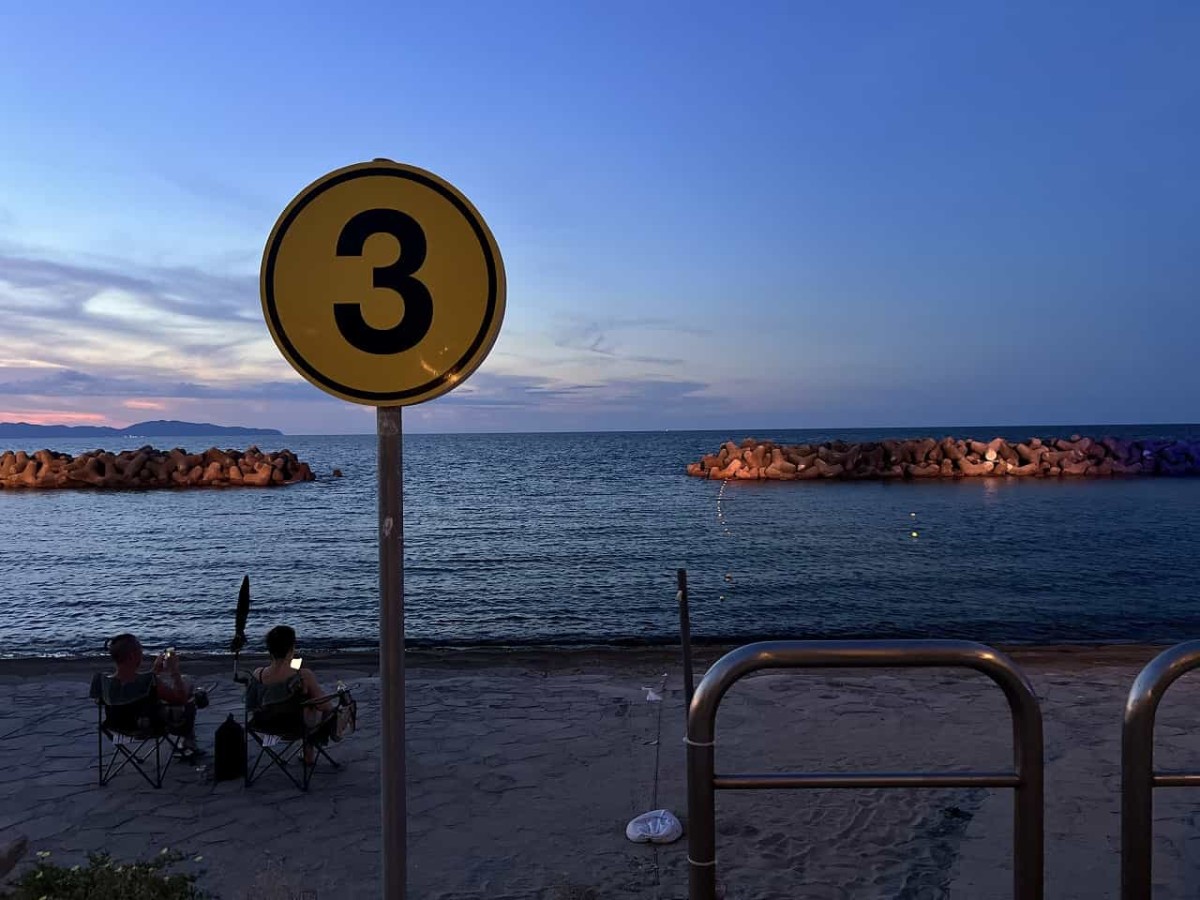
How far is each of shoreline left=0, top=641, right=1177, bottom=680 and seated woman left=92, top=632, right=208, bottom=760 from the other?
3.64m

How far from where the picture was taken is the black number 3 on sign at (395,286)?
2.28 meters

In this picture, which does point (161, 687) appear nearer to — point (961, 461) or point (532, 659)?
point (532, 659)

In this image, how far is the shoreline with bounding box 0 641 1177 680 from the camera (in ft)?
33.1

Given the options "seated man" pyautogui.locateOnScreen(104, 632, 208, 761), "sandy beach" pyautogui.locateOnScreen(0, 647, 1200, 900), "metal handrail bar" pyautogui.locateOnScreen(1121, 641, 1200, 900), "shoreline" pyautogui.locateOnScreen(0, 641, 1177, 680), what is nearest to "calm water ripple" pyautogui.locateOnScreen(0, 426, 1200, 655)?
"shoreline" pyautogui.locateOnScreen(0, 641, 1177, 680)

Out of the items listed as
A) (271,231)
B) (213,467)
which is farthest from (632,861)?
(213,467)

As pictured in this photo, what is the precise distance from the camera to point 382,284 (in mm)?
2299

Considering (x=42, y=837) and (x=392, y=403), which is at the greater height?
(x=392, y=403)

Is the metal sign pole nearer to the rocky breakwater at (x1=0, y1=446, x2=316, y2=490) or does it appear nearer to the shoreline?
the shoreline

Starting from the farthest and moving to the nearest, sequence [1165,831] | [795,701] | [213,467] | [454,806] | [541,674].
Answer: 1. [213,467]
2. [541,674]
3. [795,701]
4. [454,806]
5. [1165,831]

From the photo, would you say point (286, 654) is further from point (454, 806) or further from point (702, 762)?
point (702, 762)

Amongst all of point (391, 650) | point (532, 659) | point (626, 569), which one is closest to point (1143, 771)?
point (391, 650)

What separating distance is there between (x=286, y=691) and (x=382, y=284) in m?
4.32

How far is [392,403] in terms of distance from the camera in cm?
229

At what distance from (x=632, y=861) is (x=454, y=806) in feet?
4.39
